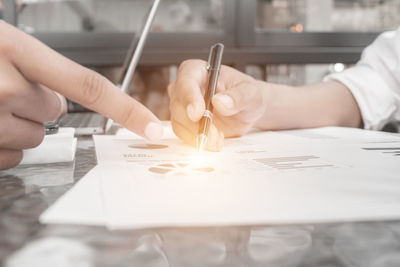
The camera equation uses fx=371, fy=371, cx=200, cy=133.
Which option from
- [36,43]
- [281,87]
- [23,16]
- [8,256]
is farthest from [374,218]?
[23,16]

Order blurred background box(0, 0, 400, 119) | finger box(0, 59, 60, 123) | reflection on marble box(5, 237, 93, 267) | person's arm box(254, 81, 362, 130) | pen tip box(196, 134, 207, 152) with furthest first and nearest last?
blurred background box(0, 0, 400, 119) → person's arm box(254, 81, 362, 130) → pen tip box(196, 134, 207, 152) → finger box(0, 59, 60, 123) → reflection on marble box(5, 237, 93, 267)

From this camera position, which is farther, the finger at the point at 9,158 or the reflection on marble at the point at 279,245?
the finger at the point at 9,158

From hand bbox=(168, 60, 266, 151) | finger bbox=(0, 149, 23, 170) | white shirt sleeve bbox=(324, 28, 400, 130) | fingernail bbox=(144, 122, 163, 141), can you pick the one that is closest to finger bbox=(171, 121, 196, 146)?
hand bbox=(168, 60, 266, 151)

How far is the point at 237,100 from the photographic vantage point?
56cm

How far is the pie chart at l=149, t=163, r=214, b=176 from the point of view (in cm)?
34

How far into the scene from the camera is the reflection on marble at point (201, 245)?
174 mm

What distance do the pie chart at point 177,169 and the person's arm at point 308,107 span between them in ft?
1.25

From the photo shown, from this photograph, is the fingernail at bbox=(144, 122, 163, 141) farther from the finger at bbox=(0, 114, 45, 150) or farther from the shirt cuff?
the shirt cuff

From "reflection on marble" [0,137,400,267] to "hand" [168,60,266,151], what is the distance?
276 mm

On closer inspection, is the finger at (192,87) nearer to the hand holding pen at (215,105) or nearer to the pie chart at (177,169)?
the hand holding pen at (215,105)

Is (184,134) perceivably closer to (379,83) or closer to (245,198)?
(245,198)

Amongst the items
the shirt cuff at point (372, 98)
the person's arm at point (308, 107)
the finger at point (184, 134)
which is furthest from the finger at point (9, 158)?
the shirt cuff at point (372, 98)

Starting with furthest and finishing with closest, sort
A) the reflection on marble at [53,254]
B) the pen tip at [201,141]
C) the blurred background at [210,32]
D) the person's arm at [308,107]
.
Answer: the blurred background at [210,32] → the person's arm at [308,107] → the pen tip at [201,141] → the reflection on marble at [53,254]

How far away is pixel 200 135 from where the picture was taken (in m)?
0.48
